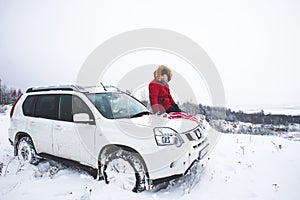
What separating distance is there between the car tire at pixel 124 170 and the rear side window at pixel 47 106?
1585mm

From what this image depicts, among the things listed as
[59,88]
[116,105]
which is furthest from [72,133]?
[59,88]

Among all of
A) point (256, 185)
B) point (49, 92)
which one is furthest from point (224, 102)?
point (49, 92)

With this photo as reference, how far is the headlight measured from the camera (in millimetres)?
2822

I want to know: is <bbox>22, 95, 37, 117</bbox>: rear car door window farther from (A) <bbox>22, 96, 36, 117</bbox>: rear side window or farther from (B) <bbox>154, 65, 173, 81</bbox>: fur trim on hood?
(B) <bbox>154, 65, 173, 81</bbox>: fur trim on hood

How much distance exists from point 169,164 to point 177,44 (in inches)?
276

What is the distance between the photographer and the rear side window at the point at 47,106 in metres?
3.84

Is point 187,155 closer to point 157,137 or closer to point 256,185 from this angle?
point 157,137

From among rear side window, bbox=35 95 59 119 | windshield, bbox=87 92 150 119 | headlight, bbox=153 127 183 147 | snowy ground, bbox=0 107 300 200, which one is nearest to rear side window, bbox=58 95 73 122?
rear side window, bbox=35 95 59 119

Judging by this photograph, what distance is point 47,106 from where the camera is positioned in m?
3.98

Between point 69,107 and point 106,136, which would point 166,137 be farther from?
point 69,107

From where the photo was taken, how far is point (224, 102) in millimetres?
6414

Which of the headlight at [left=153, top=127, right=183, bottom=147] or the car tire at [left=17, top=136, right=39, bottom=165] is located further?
the car tire at [left=17, top=136, right=39, bottom=165]

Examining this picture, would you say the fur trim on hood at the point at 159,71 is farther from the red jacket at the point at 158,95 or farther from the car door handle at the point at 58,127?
→ the car door handle at the point at 58,127

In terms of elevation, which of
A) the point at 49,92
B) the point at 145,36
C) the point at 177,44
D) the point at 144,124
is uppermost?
the point at 145,36
